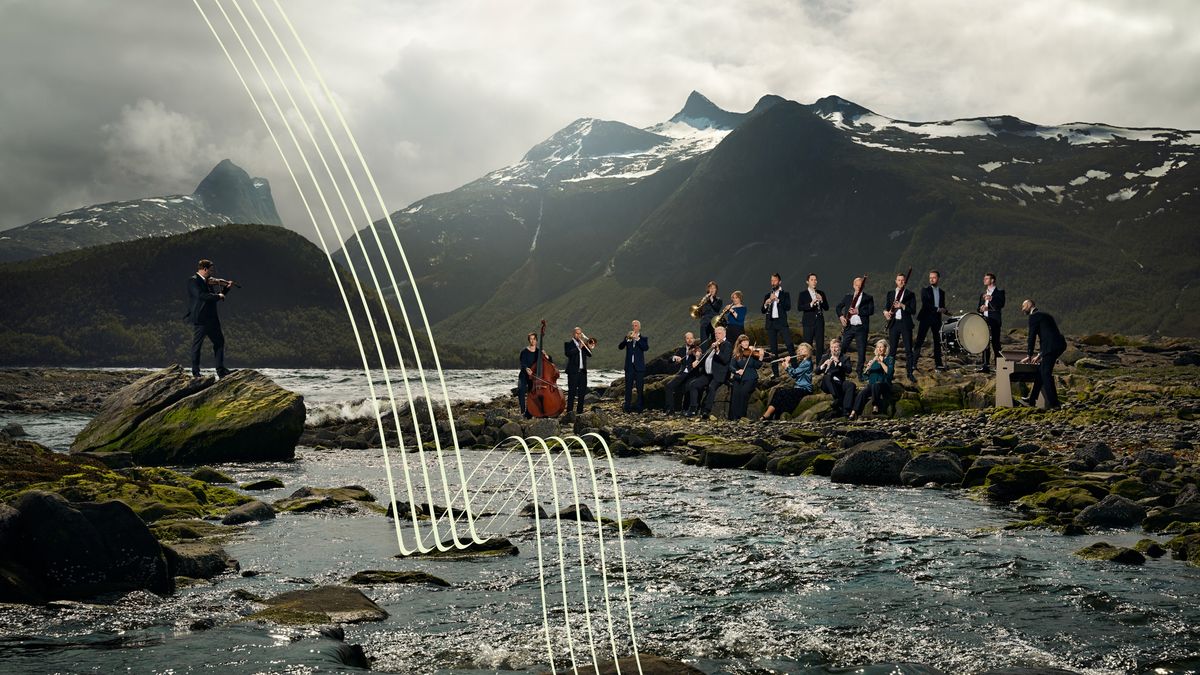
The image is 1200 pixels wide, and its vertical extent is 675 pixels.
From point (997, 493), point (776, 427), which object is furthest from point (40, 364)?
point (997, 493)

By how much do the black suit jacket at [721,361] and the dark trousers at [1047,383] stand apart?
28.9 feet

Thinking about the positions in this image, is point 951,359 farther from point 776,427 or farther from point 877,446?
point 877,446

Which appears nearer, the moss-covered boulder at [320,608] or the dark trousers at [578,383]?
the moss-covered boulder at [320,608]

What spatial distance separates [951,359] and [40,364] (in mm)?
145858

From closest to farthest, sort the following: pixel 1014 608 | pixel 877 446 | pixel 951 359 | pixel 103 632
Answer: pixel 103 632 → pixel 1014 608 → pixel 877 446 → pixel 951 359

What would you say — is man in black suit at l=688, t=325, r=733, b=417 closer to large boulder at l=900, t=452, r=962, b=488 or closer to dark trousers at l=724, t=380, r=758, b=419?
dark trousers at l=724, t=380, r=758, b=419

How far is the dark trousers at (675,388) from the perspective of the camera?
3209 cm

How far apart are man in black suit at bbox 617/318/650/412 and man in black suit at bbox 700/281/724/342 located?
2.00 metres

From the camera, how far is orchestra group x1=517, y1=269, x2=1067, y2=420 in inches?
1039

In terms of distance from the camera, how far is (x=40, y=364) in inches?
5556

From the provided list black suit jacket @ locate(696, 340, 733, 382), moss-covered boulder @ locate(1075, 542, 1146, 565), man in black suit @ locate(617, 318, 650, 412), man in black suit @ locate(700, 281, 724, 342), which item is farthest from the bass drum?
moss-covered boulder @ locate(1075, 542, 1146, 565)

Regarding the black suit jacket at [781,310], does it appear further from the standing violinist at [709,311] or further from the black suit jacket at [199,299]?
the black suit jacket at [199,299]

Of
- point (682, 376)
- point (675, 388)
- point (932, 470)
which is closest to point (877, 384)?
point (682, 376)

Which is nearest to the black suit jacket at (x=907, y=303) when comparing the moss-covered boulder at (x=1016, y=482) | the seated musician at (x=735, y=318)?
the seated musician at (x=735, y=318)
